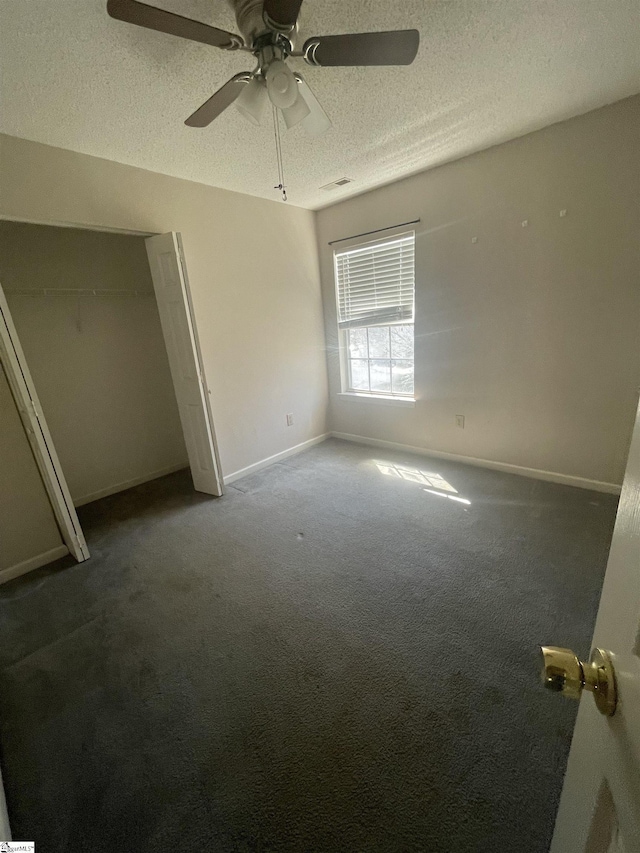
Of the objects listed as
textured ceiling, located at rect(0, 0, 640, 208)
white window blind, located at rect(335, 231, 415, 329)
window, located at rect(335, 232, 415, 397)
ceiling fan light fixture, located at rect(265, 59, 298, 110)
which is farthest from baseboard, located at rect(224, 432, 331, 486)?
ceiling fan light fixture, located at rect(265, 59, 298, 110)

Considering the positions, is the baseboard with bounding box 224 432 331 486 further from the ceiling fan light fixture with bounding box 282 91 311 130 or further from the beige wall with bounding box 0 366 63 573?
the ceiling fan light fixture with bounding box 282 91 311 130

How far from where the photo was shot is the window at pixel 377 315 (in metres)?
3.38

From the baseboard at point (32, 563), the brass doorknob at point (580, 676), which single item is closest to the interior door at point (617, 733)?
the brass doorknob at point (580, 676)

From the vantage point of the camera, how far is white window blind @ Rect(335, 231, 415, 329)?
3.33 metres

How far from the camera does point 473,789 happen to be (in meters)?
1.08

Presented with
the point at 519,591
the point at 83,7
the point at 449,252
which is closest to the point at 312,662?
the point at 519,591

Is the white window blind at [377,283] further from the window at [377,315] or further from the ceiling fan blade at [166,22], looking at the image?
the ceiling fan blade at [166,22]

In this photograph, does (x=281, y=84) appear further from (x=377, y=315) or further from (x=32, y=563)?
(x=32, y=563)

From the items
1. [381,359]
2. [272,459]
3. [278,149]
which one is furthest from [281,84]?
[272,459]

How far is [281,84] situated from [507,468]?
10.1ft

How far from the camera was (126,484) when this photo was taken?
3.54m

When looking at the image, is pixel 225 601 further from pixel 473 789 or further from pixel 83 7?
pixel 83 7

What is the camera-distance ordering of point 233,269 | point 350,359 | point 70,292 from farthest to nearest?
point 350,359
point 233,269
point 70,292

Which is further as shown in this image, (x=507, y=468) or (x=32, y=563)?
(x=507, y=468)
